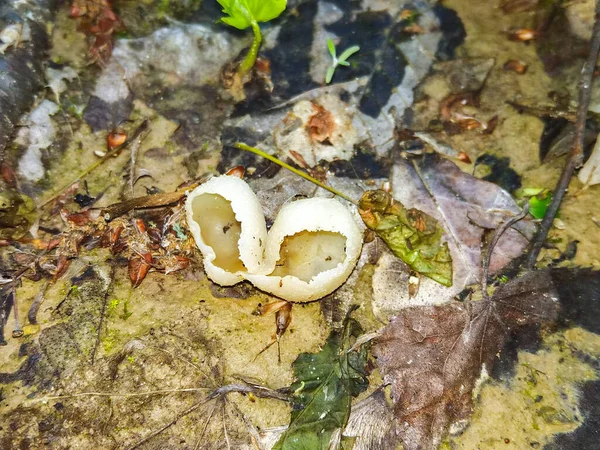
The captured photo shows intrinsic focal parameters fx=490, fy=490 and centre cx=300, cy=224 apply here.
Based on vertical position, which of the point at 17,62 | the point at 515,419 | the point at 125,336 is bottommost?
the point at 515,419

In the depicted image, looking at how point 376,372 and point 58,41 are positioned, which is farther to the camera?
point 58,41

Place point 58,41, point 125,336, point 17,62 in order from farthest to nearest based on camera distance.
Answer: point 58,41 < point 17,62 < point 125,336

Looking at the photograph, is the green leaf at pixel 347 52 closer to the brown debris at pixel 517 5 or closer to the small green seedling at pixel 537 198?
the brown debris at pixel 517 5

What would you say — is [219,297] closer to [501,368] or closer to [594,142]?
[501,368]

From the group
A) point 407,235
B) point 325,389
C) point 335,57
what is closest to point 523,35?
point 335,57

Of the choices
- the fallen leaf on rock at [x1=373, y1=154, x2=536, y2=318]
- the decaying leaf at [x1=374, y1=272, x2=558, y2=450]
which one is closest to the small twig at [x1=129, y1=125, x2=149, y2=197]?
the fallen leaf on rock at [x1=373, y1=154, x2=536, y2=318]

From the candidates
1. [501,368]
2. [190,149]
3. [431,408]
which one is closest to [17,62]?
[190,149]

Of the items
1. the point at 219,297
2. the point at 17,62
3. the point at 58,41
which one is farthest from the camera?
the point at 58,41
